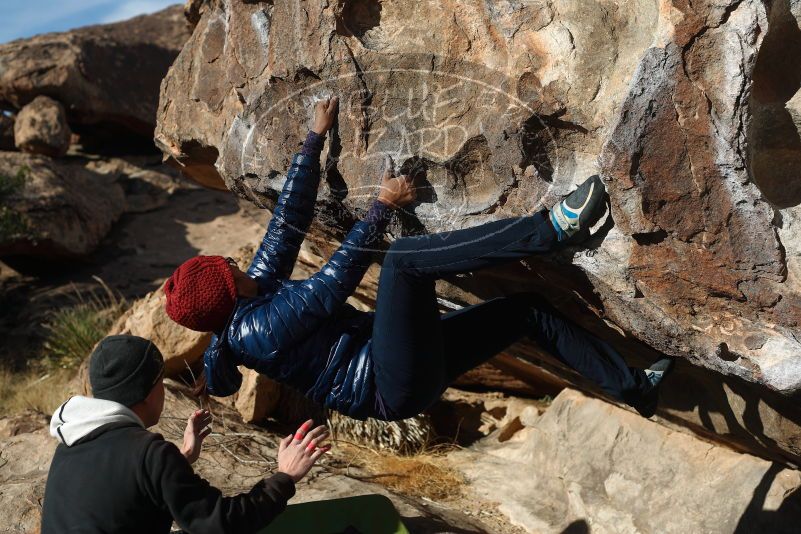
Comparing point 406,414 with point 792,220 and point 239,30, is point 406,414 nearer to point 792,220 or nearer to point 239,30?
point 792,220

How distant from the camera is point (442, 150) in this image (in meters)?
3.21

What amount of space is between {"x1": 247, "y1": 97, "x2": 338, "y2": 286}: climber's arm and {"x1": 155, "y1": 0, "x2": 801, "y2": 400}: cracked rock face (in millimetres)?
100

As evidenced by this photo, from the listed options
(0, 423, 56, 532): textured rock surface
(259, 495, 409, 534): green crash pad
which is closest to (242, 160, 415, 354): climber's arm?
(259, 495, 409, 534): green crash pad

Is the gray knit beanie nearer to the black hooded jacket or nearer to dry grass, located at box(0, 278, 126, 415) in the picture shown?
the black hooded jacket

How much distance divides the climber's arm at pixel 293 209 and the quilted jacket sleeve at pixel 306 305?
15.4 inches

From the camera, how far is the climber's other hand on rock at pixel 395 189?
3244 millimetres

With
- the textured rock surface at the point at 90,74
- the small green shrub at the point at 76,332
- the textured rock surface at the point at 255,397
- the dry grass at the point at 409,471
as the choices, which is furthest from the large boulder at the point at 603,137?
the textured rock surface at the point at 90,74

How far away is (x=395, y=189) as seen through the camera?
326cm

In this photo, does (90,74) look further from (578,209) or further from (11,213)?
(578,209)

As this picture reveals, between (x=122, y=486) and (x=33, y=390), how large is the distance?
4394 mm

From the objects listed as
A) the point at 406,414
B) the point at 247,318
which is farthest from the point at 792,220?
the point at 247,318

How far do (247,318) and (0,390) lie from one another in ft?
15.0

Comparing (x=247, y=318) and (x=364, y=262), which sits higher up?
(x=364, y=262)

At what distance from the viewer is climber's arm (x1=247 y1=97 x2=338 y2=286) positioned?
3.30 metres
